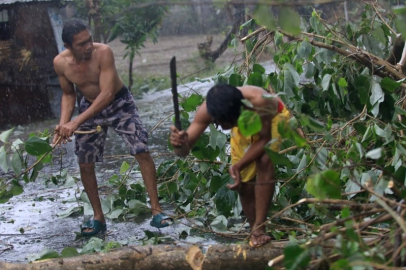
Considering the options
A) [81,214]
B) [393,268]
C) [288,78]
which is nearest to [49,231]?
[81,214]

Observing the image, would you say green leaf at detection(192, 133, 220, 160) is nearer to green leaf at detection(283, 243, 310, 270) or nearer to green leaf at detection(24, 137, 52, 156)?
green leaf at detection(24, 137, 52, 156)

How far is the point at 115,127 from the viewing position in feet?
18.0

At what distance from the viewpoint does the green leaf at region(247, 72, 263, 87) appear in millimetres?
4980

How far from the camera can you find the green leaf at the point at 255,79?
4.98 metres

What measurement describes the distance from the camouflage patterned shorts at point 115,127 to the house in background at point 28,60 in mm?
6146

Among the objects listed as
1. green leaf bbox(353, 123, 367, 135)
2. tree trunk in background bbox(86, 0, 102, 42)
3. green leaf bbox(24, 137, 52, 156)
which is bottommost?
green leaf bbox(353, 123, 367, 135)

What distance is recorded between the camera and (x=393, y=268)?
2.65m

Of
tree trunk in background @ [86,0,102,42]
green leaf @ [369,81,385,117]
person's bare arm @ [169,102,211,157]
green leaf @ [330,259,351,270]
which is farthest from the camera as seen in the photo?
tree trunk in background @ [86,0,102,42]

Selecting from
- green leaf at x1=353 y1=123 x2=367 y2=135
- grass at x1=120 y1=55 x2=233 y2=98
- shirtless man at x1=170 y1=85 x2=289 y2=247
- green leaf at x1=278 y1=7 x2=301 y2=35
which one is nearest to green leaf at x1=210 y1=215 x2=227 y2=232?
shirtless man at x1=170 y1=85 x2=289 y2=247

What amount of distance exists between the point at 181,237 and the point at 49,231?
4.11 ft

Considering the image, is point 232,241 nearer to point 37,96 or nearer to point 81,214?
point 81,214

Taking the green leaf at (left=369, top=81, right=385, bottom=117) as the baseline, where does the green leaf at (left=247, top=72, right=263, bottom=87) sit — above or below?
above

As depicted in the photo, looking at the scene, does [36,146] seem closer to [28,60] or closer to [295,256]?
[295,256]

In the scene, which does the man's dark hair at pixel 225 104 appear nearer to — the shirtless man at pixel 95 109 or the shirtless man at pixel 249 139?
the shirtless man at pixel 249 139
